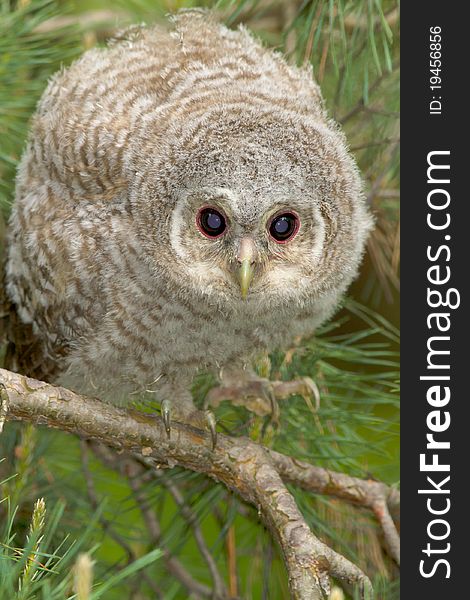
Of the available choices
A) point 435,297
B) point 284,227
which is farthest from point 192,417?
point 435,297

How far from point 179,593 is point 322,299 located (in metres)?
0.94

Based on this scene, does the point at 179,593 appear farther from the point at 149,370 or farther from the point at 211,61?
the point at 211,61

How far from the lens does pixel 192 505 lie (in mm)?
2332

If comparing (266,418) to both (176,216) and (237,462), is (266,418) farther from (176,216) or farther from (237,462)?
(176,216)

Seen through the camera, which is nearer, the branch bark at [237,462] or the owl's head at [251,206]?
the branch bark at [237,462]

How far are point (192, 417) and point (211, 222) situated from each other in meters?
0.58

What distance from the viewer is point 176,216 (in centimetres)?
191

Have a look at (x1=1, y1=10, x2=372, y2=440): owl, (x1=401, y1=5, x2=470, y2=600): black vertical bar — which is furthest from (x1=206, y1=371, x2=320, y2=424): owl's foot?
(x1=401, y1=5, x2=470, y2=600): black vertical bar

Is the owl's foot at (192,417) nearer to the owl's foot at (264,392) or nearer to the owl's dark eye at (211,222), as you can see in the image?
the owl's foot at (264,392)

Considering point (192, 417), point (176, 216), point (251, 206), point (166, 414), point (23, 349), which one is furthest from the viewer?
point (23, 349)

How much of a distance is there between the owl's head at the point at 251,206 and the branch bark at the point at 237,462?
0.32 metres

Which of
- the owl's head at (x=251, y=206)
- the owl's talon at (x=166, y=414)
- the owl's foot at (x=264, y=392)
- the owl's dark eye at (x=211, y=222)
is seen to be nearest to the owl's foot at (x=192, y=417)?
the owl's talon at (x=166, y=414)

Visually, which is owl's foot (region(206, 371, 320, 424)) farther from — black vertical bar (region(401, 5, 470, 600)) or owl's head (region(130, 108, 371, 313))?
black vertical bar (region(401, 5, 470, 600))

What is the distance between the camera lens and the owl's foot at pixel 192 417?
6.58 ft
